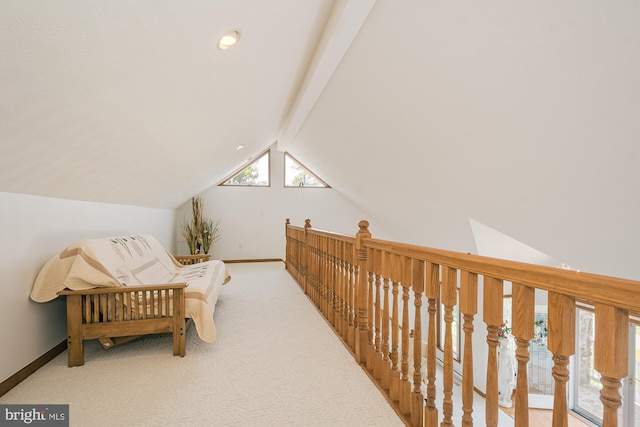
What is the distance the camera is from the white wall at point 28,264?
1.99 m

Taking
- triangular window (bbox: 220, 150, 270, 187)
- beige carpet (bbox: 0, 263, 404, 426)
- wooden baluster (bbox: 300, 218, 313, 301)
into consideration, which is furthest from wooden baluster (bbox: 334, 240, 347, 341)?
triangular window (bbox: 220, 150, 270, 187)

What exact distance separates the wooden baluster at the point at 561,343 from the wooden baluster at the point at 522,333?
0.08m

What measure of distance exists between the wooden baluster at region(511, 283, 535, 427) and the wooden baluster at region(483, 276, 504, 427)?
0.27 feet

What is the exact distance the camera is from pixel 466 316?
4.10 ft

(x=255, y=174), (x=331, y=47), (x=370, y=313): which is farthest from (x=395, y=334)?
(x=255, y=174)

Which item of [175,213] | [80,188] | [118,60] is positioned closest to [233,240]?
[175,213]

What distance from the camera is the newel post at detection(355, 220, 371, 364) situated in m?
2.29

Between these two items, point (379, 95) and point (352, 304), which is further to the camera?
point (379, 95)

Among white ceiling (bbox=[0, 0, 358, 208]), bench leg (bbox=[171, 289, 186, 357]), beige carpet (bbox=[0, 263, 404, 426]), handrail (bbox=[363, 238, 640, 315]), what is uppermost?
white ceiling (bbox=[0, 0, 358, 208])

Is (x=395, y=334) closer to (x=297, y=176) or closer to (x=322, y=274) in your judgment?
(x=322, y=274)

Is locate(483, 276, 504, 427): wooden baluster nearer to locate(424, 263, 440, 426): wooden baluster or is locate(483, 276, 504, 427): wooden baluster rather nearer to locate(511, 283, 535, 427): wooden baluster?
locate(511, 283, 535, 427): wooden baluster

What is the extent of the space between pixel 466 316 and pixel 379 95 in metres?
2.48

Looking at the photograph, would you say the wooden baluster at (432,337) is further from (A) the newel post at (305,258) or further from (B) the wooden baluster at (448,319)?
(A) the newel post at (305,258)

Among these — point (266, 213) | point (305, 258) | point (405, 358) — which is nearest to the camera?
point (405, 358)
